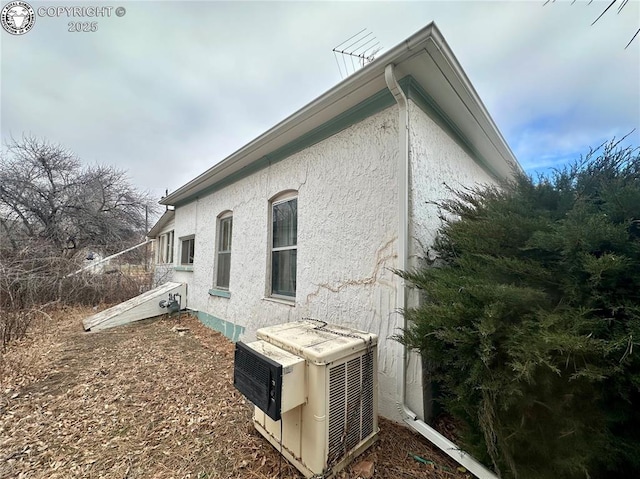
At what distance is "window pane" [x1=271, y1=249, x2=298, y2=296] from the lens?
13.5 ft

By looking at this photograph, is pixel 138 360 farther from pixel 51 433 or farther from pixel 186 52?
pixel 186 52

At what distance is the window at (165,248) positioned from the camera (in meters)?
9.94

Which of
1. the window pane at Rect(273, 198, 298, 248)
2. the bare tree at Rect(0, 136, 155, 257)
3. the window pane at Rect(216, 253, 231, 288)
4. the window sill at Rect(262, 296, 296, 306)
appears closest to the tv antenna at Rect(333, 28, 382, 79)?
the window pane at Rect(273, 198, 298, 248)

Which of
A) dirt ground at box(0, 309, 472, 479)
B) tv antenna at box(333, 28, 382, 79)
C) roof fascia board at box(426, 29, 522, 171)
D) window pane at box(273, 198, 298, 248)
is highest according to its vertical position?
tv antenna at box(333, 28, 382, 79)

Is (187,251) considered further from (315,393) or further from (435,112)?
(435,112)

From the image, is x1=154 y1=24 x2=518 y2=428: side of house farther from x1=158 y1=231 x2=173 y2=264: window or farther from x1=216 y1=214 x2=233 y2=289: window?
x1=158 y1=231 x2=173 y2=264: window

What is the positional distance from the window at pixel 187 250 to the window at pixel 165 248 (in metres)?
1.91

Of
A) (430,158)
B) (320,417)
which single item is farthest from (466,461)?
(430,158)

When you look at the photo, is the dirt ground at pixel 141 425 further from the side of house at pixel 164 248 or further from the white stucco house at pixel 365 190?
the side of house at pixel 164 248

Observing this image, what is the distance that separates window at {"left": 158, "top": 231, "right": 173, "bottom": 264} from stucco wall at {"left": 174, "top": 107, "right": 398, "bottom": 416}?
21.3 feet

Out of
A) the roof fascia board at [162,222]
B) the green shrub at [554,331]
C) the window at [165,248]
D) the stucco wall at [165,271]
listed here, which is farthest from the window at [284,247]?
the window at [165,248]

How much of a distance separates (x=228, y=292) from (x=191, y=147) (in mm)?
8566

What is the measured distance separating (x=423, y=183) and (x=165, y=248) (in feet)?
35.5

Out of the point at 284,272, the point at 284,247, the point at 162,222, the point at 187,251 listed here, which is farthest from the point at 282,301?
the point at 162,222
